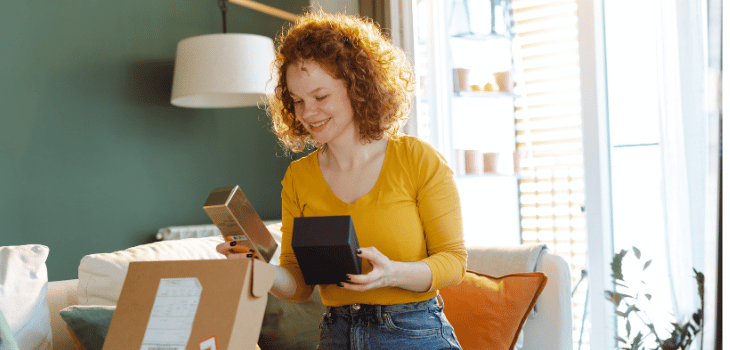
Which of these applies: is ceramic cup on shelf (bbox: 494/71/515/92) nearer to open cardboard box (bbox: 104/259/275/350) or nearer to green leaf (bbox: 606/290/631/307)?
green leaf (bbox: 606/290/631/307)

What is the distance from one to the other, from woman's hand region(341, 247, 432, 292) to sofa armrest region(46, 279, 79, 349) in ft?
3.06

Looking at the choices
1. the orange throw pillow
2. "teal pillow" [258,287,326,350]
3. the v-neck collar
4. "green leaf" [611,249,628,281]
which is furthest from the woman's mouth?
"green leaf" [611,249,628,281]

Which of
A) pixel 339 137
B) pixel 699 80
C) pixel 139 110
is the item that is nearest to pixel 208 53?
pixel 139 110

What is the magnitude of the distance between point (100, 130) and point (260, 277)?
6.84ft

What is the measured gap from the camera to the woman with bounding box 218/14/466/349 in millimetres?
1169

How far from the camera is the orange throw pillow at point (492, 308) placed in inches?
70.1

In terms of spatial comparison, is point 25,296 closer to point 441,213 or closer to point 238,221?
point 238,221

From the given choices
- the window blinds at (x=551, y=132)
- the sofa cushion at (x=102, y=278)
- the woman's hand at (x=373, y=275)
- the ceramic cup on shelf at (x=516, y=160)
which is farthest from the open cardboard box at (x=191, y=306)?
the ceramic cup on shelf at (x=516, y=160)

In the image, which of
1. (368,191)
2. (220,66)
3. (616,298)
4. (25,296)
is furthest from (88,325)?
(616,298)

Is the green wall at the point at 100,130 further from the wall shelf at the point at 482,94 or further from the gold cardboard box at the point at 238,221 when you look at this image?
the gold cardboard box at the point at 238,221

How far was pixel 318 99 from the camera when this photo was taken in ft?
4.07

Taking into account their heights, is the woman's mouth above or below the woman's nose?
below

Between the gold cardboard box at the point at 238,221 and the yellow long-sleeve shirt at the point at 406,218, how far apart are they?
0.20 m

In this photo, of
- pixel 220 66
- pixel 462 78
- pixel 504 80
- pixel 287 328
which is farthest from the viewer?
pixel 462 78
